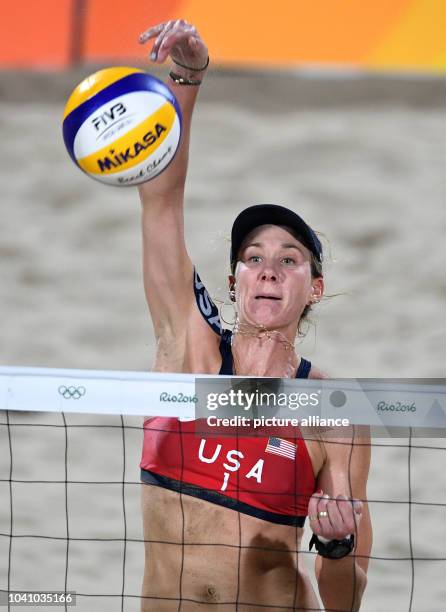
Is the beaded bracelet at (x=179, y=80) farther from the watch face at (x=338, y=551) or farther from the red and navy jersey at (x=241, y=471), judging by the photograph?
the watch face at (x=338, y=551)

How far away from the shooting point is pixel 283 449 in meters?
2.56

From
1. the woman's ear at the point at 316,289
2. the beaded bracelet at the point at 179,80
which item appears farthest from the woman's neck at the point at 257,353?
the beaded bracelet at the point at 179,80

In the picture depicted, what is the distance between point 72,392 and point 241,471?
472mm

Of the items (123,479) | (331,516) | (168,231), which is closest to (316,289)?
(168,231)

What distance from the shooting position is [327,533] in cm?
247

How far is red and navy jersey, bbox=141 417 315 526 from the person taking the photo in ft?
8.37

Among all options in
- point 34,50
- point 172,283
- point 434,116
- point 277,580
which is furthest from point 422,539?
point 34,50

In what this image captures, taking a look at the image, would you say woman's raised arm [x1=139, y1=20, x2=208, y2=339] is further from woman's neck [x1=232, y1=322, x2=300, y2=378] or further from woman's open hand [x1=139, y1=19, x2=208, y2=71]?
woman's neck [x1=232, y1=322, x2=300, y2=378]

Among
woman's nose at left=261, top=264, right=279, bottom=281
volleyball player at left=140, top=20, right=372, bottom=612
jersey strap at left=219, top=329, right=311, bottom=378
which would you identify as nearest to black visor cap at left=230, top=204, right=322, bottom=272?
volleyball player at left=140, top=20, right=372, bottom=612

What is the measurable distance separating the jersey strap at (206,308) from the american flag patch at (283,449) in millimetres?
302

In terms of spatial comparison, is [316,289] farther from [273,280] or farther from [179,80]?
[179,80]

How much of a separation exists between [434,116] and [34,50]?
2.63 metres

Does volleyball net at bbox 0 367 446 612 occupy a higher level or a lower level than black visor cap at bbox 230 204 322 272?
lower

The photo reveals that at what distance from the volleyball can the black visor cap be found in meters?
0.24
